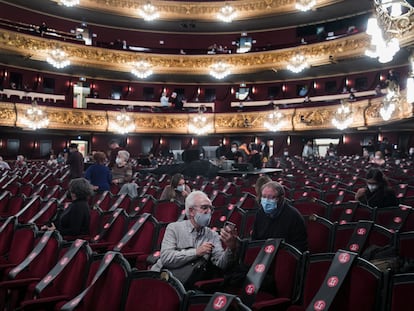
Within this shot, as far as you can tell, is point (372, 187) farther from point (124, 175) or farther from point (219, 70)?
point (219, 70)

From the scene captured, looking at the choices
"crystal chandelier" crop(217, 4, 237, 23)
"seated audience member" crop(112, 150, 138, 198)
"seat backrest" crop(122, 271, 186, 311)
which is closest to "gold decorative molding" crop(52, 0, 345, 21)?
"crystal chandelier" crop(217, 4, 237, 23)

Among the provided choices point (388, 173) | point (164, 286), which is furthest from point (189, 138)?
point (164, 286)

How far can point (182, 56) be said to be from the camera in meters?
25.2

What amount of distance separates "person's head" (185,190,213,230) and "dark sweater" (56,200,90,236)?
179cm

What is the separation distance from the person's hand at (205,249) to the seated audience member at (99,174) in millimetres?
4399

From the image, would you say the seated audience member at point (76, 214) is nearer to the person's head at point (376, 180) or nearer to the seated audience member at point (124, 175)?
the seated audience member at point (124, 175)

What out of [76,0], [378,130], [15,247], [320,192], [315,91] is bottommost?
[15,247]

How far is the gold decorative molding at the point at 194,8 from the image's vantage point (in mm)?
23891

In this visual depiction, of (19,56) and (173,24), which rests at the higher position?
(173,24)

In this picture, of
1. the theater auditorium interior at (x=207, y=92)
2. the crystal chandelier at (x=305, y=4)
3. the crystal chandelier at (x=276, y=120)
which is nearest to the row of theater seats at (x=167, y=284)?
the theater auditorium interior at (x=207, y=92)

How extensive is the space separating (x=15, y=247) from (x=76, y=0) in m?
19.6

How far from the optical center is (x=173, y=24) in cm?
2644

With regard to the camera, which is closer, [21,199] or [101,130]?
[21,199]

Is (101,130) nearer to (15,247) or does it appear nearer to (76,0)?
(76,0)
